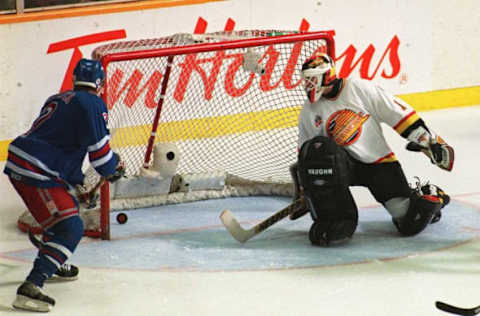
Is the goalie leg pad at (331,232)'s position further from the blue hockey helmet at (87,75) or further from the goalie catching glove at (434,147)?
the blue hockey helmet at (87,75)

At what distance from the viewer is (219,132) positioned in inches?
255

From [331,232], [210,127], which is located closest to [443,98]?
[210,127]

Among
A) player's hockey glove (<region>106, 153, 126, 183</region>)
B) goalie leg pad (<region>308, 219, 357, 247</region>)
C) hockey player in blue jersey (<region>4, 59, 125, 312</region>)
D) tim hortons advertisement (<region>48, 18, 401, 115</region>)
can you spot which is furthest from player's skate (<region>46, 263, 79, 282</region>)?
tim hortons advertisement (<region>48, 18, 401, 115</region>)

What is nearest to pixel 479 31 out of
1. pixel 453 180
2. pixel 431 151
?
pixel 453 180

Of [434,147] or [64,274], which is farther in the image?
[434,147]

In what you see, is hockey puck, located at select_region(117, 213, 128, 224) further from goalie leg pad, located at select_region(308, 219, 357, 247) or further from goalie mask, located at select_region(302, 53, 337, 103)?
goalie mask, located at select_region(302, 53, 337, 103)

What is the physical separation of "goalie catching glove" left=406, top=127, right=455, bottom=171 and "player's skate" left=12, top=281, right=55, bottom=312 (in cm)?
189

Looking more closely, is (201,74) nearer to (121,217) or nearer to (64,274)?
(121,217)

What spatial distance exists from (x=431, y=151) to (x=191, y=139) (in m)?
1.99

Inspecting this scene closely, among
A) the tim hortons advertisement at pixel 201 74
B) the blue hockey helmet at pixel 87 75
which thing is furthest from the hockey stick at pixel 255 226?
the tim hortons advertisement at pixel 201 74

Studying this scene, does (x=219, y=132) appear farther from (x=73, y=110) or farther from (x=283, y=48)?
(x=73, y=110)

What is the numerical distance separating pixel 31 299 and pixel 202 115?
2.96m

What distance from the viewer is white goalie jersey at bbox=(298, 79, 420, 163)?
4.82m

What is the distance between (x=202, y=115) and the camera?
22.0 ft
